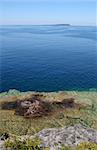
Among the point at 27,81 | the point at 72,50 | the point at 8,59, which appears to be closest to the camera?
the point at 27,81

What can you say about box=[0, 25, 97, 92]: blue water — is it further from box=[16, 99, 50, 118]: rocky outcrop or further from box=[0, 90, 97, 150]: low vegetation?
box=[16, 99, 50, 118]: rocky outcrop

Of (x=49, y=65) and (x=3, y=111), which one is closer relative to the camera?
(x=3, y=111)

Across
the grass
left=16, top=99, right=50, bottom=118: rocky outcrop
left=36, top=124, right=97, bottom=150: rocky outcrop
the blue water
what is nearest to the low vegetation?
the grass

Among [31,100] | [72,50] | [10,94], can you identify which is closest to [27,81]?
[10,94]

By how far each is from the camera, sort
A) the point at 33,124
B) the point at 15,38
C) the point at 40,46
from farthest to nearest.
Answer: the point at 15,38 < the point at 40,46 < the point at 33,124

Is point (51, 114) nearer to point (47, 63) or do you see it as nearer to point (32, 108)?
point (32, 108)

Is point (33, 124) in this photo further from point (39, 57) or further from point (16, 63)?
point (39, 57)
